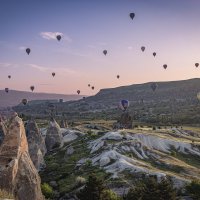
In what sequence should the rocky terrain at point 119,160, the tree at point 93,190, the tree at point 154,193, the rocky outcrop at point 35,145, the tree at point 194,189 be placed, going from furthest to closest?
the rocky outcrop at point 35,145
the rocky terrain at point 119,160
the tree at point 194,189
the tree at point 93,190
the tree at point 154,193

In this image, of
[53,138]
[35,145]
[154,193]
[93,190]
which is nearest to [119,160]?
[35,145]

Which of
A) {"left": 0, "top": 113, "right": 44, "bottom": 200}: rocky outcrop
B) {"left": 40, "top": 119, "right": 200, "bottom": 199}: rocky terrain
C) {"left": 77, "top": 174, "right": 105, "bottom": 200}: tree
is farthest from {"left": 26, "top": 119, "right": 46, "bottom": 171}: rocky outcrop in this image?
{"left": 0, "top": 113, "right": 44, "bottom": 200}: rocky outcrop

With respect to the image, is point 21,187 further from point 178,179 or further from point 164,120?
point 164,120

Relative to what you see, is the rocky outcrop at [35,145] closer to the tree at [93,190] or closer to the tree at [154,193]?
the tree at [93,190]

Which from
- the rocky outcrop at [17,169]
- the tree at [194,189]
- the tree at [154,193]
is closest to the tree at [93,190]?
the tree at [154,193]

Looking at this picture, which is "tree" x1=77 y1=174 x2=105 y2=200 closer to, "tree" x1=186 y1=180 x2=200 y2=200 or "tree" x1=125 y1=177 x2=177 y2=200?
"tree" x1=125 y1=177 x2=177 y2=200
